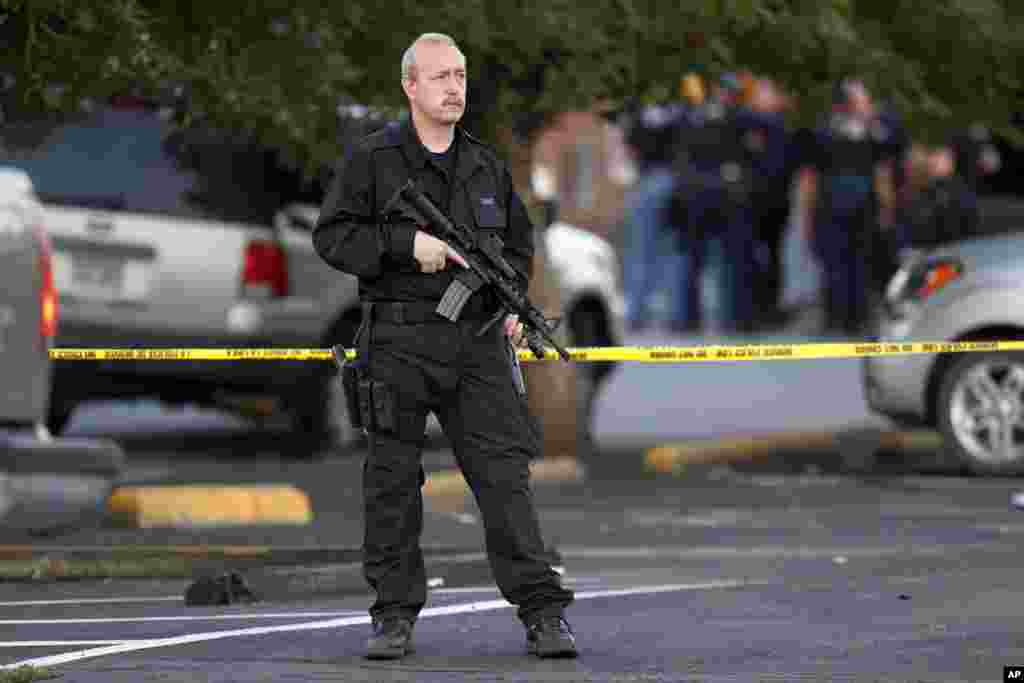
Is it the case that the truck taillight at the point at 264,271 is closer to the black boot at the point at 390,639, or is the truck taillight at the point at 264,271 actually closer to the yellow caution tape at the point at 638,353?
the yellow caution tape at the point at 638,353

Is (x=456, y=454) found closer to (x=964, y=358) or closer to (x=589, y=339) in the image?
(x=964, y=358)

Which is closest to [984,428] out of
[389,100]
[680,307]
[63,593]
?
[389,100]

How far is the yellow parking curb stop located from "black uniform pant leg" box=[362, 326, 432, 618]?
17.0 feet

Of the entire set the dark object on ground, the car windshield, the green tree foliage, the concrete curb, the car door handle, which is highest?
the green tree foliage

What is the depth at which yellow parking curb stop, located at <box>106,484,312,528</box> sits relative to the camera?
15.1 meters

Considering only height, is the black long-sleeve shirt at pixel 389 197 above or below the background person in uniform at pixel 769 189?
above

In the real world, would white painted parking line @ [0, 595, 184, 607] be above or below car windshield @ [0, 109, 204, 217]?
below

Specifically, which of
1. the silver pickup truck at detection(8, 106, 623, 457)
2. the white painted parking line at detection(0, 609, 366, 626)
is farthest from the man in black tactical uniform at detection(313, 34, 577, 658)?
the silver pickup truck at detection(8, 106, 623, 457)

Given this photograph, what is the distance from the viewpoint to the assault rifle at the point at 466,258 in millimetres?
9750

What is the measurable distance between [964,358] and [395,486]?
7.87 metres

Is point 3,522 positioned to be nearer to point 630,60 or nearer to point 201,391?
point 630,60

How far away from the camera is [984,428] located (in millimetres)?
17281

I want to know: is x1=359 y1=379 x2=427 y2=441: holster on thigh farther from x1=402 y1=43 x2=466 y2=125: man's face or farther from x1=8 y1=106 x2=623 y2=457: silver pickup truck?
x1=8 y1=106 x2=623 y2=457: silver pickup truck

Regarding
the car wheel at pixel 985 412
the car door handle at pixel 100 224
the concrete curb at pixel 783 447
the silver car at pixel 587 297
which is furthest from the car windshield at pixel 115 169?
the car wheel at pixel 985 412
